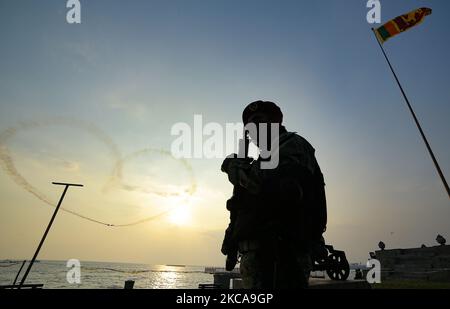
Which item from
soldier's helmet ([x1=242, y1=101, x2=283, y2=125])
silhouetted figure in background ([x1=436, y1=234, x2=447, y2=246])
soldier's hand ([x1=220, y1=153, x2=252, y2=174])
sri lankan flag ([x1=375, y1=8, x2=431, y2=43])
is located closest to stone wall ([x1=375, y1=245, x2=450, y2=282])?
silhouetted figure in background ([x1=436, y1=234, x2=447, y2=246])

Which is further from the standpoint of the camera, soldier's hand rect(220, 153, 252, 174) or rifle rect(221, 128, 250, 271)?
rifle rect(221, 128, 250, 271)

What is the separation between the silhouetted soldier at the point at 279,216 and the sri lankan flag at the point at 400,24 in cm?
1878

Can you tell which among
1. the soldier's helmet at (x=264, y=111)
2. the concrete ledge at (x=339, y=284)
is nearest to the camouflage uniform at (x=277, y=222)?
the soldier's helmet at (x=264, y=111)

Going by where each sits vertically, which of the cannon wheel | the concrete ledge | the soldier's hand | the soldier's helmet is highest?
the soldier's helmet

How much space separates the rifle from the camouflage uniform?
17cm

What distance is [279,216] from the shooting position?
2.37 metres

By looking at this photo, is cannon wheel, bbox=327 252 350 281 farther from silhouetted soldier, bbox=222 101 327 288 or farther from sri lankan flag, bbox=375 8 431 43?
sri lankan flag, bbox=375 8 431 43

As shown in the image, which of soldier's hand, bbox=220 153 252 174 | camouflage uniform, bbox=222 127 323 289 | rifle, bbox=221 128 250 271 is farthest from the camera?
→ rifle, bbox=221 128 250 271

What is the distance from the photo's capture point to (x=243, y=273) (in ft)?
8.23

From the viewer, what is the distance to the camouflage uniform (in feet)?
Result: 7.48

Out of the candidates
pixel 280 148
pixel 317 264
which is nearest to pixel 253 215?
pixel 280 148

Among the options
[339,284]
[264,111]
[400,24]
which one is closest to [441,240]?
[400,24]
